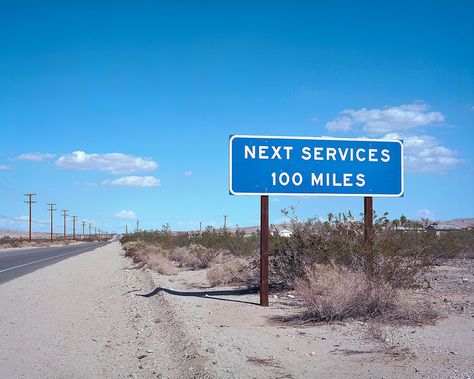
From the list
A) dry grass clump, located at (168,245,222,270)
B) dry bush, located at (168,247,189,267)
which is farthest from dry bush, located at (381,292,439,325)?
dry bush, located at (168,247,189,267)

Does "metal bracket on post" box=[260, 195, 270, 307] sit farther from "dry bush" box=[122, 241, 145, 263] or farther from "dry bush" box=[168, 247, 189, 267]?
"dry bush" box=[122, 241, 145, 263]

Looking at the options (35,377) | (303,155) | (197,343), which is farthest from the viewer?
(303,155)

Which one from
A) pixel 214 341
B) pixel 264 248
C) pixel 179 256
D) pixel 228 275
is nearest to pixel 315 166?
pixel 264 248

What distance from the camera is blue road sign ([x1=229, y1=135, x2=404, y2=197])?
47.2ft

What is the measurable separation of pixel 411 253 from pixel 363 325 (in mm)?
3101

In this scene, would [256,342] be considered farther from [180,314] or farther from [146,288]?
[146,288]

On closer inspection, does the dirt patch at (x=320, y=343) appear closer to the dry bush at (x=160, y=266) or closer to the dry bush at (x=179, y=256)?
the dry bush at (x=160, y=266)

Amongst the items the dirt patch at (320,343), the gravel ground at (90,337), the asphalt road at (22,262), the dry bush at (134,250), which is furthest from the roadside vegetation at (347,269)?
the dry bush at (134,250)

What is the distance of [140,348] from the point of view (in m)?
9.88

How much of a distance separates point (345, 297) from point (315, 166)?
13.6 ft

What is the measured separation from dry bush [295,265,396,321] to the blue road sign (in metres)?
2.98

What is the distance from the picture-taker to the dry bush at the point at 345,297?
11.5m

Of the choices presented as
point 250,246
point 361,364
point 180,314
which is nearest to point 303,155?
point 180,314

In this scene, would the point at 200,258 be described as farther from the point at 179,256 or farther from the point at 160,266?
the point at 179,256
